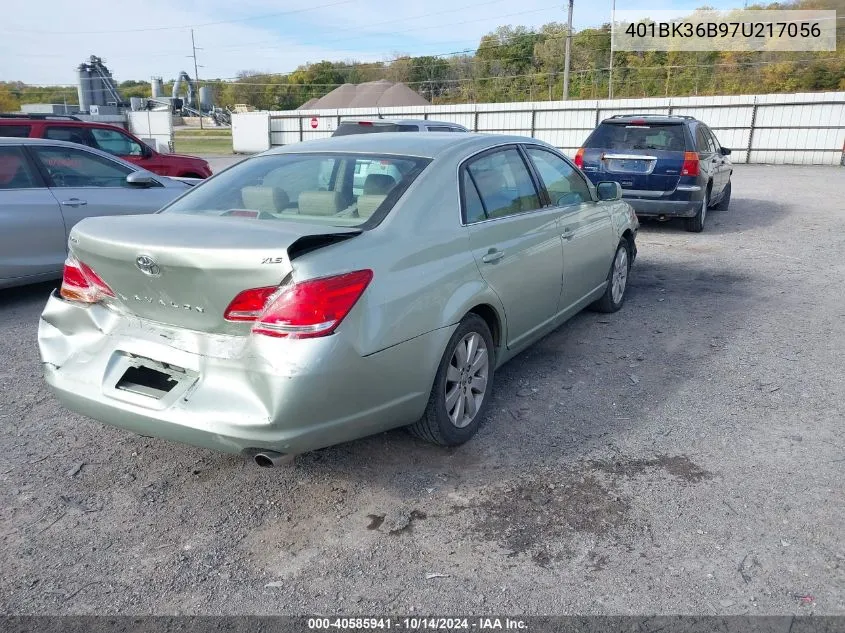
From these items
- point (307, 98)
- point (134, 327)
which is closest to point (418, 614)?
point (134, 327)

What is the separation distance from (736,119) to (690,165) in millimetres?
18598

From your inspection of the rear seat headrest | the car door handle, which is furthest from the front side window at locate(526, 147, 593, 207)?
the rear seat headrest

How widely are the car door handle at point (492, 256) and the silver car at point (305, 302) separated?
2 centimetres

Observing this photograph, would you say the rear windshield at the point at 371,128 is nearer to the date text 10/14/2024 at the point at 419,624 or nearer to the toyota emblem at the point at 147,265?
the toyota emblem at the point at 147,265

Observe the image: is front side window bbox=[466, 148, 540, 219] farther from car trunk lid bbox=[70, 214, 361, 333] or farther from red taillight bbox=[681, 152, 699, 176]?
red taillight bbox=[681, 152, 699, 176]

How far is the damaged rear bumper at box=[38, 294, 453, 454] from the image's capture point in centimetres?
270

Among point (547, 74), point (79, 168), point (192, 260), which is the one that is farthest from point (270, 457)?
point (547, 74)

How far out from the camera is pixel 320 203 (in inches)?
138

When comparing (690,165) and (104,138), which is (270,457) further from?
(104,138)

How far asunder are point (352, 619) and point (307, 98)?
92948 millimetres

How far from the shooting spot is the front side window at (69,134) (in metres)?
9.41

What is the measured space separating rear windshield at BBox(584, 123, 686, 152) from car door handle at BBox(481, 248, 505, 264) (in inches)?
276

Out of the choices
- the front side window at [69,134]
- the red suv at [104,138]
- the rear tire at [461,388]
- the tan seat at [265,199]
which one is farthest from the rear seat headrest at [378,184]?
the front side window at [69,134]

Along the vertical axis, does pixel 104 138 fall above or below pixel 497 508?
above
